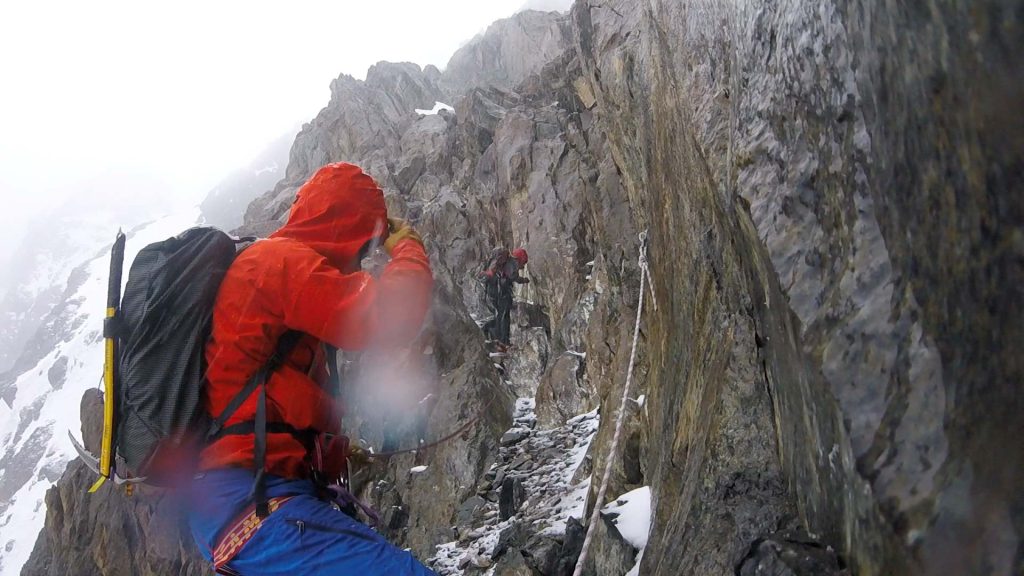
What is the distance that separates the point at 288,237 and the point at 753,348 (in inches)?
98.3

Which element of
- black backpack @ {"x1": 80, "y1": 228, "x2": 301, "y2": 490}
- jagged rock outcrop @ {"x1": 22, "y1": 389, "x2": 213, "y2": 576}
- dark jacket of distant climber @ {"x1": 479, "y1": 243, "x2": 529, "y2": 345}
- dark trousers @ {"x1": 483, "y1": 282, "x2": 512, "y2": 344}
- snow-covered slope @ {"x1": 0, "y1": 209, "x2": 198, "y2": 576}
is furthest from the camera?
snow-covered slope @ {"x1": 0, "y1": 209, "x2": 198, "y2": 576}

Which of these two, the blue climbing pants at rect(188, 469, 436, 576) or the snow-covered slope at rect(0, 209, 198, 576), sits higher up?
the blue climbing pants at rect(188, 469, 436, 576)

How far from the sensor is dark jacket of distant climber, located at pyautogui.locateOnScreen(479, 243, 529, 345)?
19.1 meters

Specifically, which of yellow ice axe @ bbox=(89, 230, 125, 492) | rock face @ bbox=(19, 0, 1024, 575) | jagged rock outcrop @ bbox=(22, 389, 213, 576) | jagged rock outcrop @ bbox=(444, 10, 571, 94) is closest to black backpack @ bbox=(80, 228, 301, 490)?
yellow ice axe @ bbox=(89, 230, 125, 492)

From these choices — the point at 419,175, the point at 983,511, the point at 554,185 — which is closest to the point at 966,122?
the point at 983,511

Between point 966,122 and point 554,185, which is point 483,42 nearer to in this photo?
point 554,185

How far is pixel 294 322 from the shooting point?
2973 mm

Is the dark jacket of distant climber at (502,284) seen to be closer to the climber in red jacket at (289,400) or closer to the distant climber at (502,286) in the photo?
the distant climber at (502,286)

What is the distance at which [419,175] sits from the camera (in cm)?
3600

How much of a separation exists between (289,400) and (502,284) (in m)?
16.7

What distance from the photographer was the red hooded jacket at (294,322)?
9.67 ft

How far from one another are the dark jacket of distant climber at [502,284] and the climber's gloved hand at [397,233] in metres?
15.3

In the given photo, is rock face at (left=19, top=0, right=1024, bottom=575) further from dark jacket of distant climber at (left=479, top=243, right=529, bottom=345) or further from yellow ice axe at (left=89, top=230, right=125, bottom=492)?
dark jacket of distant climber at (left=479, top=243, right=529, bottom=345)

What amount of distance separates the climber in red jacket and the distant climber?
15.9m
